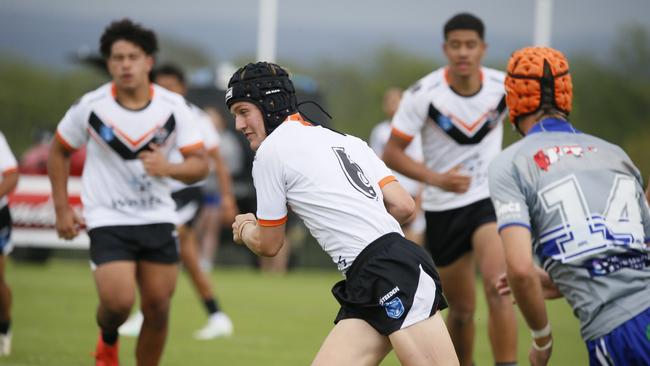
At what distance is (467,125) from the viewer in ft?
25.7

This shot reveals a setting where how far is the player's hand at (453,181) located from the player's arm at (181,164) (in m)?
1.70

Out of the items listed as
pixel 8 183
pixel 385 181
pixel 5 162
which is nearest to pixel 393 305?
pixel 385 181

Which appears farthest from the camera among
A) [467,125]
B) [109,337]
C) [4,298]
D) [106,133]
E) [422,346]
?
[4,298]

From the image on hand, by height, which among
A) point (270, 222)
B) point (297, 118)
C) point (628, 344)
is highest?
point (297, 118)

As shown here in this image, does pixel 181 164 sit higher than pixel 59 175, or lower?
higher

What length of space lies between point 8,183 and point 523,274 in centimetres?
555

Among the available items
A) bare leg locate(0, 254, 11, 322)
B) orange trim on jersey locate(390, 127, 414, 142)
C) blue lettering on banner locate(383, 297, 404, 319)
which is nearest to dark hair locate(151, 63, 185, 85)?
bare leg locate(0, 254, 11, 322)

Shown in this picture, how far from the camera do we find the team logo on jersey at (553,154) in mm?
4289

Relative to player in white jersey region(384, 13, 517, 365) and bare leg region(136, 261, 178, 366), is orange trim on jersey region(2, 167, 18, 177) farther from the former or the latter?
player in white jersey region(384, 13, 517, 365)

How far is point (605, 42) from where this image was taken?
850 inches

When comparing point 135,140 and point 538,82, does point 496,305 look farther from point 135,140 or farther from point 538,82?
point 538,82

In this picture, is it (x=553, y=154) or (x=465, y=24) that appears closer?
(x=553, y=154)

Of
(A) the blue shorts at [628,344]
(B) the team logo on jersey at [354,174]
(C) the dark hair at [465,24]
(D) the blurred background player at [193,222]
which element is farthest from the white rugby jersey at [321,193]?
(D) the blurred background player at [193,222]

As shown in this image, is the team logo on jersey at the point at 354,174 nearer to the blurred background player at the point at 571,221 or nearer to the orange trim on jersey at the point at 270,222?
the orange trim on jersey at the point at 270,222
